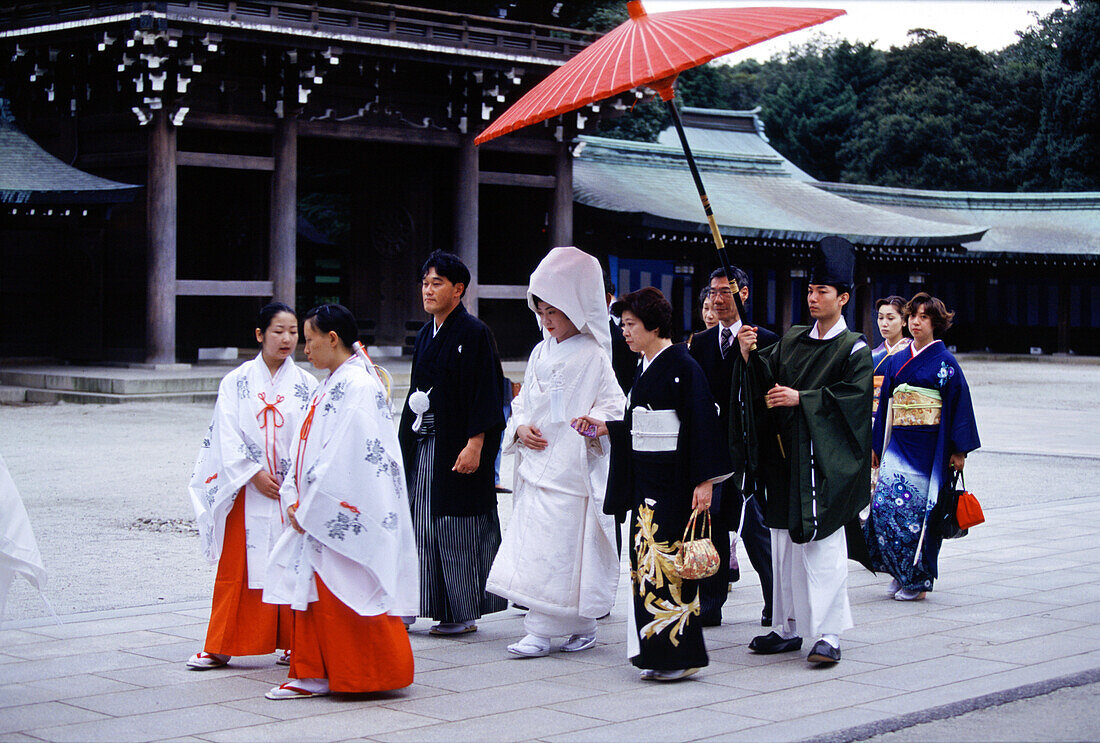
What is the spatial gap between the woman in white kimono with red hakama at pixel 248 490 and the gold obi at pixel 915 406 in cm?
310

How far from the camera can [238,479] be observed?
465 cm

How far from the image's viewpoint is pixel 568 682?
A: 4.50 m

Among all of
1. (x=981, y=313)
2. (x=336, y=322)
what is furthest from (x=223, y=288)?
(x=981, y=313)

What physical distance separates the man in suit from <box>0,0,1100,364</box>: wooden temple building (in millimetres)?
11823

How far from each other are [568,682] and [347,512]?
1.03m

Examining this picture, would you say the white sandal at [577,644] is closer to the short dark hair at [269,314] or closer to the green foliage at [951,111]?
the short dark hair at [269,314]

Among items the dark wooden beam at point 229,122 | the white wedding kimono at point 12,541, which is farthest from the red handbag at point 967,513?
the dark wooden beam at point 229,122

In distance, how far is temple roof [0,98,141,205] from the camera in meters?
16.0

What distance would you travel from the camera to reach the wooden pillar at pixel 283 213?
17.4 m

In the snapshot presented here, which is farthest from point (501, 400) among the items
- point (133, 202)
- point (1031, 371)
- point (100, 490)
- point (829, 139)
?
point (829, 139)

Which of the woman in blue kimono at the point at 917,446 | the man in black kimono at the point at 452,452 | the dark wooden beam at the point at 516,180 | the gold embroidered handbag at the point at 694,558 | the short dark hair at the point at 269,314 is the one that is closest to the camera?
the gold embroidered handbag at the point at 694,558

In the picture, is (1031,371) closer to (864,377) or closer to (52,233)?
(52,233)

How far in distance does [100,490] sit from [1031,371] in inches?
886

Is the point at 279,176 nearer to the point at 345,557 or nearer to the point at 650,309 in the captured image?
the point at 650,309
